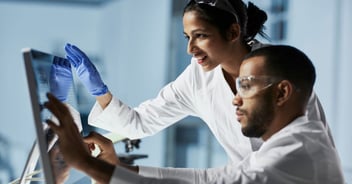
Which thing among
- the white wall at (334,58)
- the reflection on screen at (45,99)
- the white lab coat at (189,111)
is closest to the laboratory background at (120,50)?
the white wall at (334,58)

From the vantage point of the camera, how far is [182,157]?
5301mm

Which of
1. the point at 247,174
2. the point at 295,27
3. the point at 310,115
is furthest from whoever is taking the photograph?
the point at 295,27

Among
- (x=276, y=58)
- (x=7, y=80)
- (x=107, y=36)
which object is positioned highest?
(x=276, y=58)

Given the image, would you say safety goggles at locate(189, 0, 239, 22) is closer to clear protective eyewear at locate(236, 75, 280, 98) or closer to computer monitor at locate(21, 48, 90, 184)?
clear protective eyewear at locate(236, 75, 280, 98)

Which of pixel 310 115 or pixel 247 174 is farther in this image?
pixel 310 115

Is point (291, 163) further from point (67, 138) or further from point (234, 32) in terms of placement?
point (234, 32)

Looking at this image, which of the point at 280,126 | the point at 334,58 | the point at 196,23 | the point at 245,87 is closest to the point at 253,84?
the point at 245,87

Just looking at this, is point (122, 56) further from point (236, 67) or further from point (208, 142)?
point (236, 67)

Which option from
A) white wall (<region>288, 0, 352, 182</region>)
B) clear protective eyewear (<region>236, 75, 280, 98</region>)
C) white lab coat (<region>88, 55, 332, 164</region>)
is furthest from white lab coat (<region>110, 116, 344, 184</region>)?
white wall (<region>288, 0, 352, 182</region>)

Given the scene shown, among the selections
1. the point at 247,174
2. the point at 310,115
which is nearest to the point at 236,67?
the point at 310,115

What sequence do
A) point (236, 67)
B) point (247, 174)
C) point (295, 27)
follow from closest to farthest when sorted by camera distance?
point (247, 174) < point (236, 67) < point (295, 27)

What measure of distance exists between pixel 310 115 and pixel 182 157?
3920 mm

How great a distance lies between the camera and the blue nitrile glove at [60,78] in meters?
1.15

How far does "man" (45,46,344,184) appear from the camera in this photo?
45.9 inches
